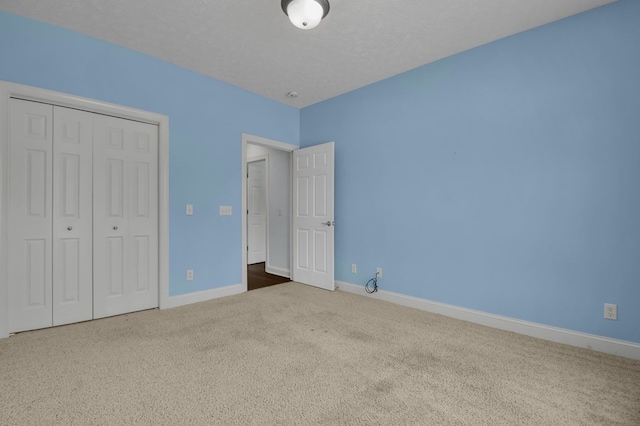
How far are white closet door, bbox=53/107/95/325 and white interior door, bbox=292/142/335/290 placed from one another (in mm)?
2560

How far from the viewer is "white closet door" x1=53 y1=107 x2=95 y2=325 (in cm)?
270

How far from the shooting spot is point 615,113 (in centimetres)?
229

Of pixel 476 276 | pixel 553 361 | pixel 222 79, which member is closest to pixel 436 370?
pixel 553 361

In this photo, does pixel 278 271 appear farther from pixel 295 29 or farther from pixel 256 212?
pixel 295 29

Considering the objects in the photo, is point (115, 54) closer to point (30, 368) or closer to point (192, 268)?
point (192, 268)

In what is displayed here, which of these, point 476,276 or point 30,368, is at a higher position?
point 476,276

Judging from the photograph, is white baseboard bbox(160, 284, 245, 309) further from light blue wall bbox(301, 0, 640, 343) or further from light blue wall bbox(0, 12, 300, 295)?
light blue wall bbox(301, 0, 640, 343)

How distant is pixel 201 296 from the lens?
3562 millimetres

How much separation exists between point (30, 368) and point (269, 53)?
329cm

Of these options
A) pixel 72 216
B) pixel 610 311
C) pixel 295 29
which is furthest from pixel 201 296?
pixel 610 311

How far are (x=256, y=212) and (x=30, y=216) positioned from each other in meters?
3.96

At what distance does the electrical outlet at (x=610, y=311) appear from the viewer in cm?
228

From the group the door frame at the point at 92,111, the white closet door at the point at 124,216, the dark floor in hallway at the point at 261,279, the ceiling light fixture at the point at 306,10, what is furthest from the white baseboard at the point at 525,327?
the ceiling light fixture at the point at 306,10

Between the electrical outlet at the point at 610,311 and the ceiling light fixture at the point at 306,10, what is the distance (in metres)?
3.20
